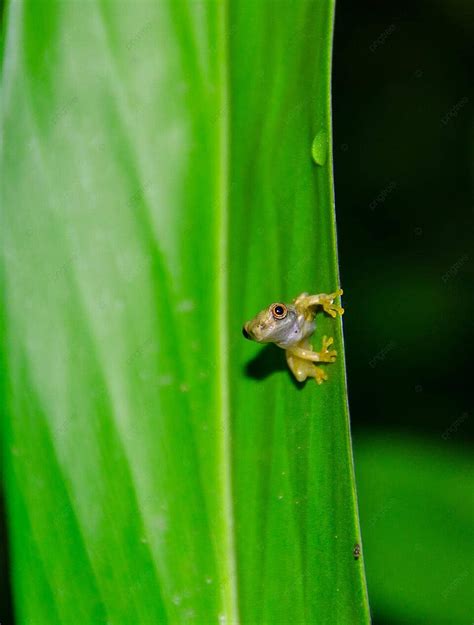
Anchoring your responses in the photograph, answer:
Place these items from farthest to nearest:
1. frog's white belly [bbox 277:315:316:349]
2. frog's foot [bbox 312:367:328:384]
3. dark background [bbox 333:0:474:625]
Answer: dark background [bbox 333:0:474:625] < frog's white belly [bbox 277:315:316:349] < frog's foot [bbox 312:367:328:384]

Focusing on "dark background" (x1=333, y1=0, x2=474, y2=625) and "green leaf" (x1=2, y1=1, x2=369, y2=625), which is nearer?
"green leaf" (x1=2, y1=1, x2=369, y2=625)

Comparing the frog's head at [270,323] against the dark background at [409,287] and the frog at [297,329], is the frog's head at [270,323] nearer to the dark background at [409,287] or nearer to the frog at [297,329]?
the frog at [297,329]

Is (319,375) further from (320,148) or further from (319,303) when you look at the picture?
(320,148)

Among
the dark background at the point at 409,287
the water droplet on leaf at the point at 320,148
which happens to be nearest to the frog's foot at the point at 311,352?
the water droplet on leaf at the point at 320,148

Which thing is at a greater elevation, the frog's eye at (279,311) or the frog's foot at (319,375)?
the frog's eye at (279,311)

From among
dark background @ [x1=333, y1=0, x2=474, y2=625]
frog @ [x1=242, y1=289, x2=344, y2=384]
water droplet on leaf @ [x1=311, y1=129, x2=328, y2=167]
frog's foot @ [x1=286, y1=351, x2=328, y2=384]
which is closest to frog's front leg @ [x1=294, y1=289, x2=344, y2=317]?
frog @ [x1=242, y1=289, x2=344, y2=384]

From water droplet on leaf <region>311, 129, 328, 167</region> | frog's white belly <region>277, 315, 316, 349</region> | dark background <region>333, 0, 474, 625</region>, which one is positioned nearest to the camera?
water droplet on leaf <region>311, 129, 328, 167</region>

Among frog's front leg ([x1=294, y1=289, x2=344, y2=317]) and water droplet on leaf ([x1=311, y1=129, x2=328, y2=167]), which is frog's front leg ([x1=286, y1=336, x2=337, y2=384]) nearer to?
frog's front leg ([x1=294, y1=289, x2=344, y2=317])

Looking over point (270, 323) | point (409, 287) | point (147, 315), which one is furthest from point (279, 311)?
point (409, 287)
